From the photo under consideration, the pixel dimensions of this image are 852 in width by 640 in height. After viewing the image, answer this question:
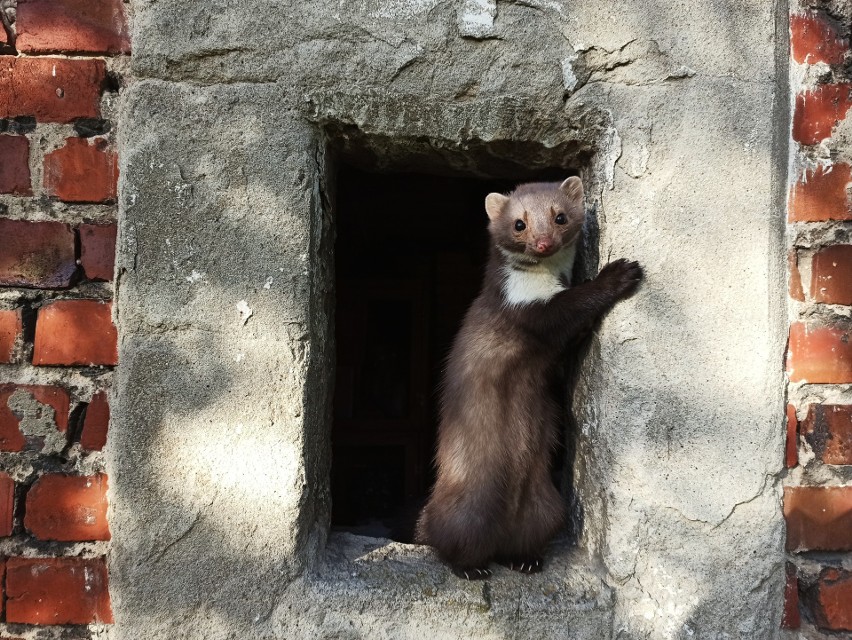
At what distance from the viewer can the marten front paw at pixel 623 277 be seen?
1502 mm

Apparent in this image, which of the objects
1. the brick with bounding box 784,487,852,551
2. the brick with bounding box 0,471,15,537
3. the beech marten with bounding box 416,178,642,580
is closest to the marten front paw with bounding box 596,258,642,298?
the beech marten with bounding box 416,178,642,580

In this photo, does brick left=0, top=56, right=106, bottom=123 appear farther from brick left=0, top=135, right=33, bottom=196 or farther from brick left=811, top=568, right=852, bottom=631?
brick left=811, top=568, right=852, bottom=631

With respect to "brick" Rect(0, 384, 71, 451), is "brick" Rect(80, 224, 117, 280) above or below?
above

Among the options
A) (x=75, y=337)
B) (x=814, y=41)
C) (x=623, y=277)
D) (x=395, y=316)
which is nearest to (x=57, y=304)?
(x=75, y=337)

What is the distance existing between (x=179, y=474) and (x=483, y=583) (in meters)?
0.72

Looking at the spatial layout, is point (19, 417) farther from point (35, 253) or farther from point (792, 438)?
point (792, 438)

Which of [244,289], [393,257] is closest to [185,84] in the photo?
[244,289]

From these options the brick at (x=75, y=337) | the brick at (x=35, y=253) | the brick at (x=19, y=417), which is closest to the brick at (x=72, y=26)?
the brick at (x=35, y=253)

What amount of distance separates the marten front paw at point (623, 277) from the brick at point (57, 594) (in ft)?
4.19

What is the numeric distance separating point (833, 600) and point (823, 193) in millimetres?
909

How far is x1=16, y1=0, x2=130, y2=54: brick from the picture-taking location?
1.49 meters

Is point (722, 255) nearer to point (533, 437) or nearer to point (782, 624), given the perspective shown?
point (533, 437)

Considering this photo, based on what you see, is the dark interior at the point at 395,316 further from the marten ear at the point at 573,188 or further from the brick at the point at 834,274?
the brick at the point at 834,274

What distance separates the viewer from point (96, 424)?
1514mm
